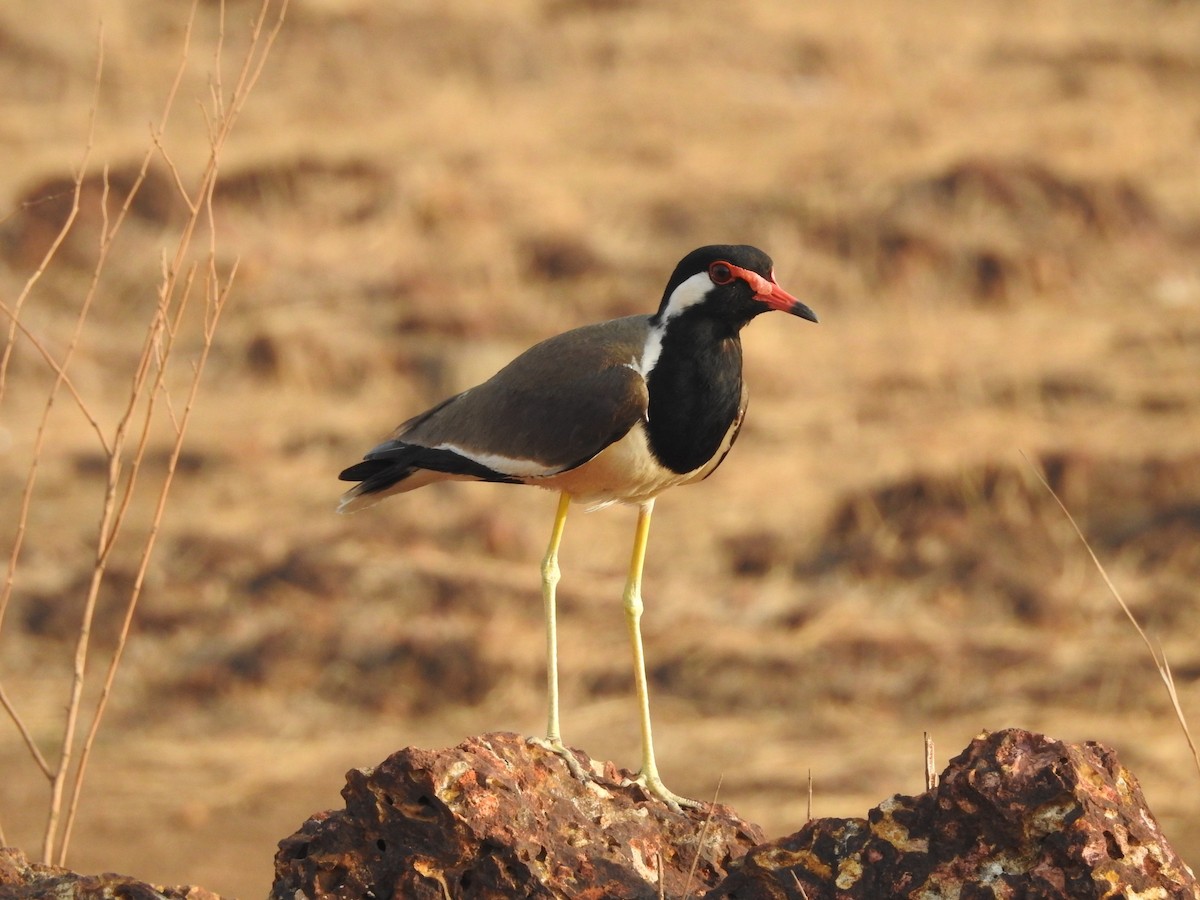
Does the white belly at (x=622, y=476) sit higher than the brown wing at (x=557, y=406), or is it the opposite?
the brown wing at (x=557, y=406)

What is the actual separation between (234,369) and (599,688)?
432cm

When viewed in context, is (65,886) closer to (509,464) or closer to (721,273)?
(509,464)

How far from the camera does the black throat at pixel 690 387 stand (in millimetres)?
4121

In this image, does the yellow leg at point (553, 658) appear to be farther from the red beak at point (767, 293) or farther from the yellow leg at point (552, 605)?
the red beak at point (767, 293)

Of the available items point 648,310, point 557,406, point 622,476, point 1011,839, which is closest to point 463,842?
point 1011,839

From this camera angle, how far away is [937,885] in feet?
9.59

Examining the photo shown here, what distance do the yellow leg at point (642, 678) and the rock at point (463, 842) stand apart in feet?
1.12

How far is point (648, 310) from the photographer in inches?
493

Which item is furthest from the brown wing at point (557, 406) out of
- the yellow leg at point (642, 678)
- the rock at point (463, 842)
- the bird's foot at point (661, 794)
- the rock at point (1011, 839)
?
the rock at point (1011, 839)

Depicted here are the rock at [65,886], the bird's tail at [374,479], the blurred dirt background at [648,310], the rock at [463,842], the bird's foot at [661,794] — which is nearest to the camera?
the rock at [65,886]

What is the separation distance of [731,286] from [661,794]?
1.10 metres

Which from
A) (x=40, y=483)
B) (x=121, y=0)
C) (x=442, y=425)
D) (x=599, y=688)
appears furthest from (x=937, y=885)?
(x=121, y=0)

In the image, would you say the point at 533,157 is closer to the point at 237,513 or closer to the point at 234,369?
the point at 234,369

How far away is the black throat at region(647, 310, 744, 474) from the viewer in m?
4.12
